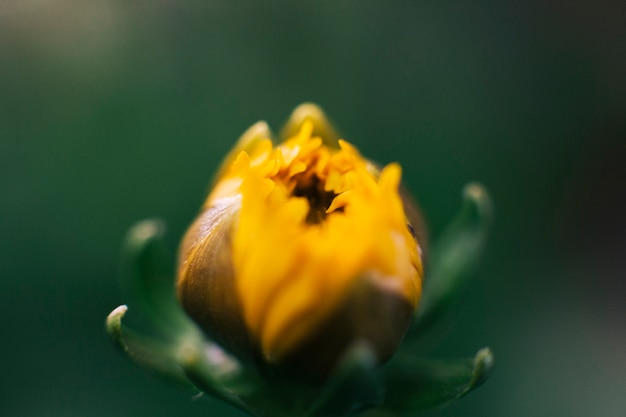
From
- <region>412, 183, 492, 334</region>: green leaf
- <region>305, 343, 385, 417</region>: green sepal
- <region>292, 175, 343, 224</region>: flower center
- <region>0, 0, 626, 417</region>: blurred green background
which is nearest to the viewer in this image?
<region>305, 343, 385, 417</region>: green sepal

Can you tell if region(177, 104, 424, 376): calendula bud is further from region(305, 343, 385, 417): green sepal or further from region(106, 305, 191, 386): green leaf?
region(106, 305, 191, 386): green leaf

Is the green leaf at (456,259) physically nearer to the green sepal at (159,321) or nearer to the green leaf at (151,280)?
the green sepal at (159,321)

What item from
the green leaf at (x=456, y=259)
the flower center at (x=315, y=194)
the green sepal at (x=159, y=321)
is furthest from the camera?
the green leaf at (x=456, y=259)

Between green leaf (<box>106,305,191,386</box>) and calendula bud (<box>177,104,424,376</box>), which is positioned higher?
calendula bud (<box>177,104,424,376</box>)

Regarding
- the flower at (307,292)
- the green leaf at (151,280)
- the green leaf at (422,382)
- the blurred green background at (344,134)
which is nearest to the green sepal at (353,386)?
the flower at (307,292)

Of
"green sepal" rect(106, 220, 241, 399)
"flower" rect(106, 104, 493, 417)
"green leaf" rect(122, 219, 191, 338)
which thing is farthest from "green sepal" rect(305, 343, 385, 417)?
"green leaf" rect(122, 219, 191, 338)

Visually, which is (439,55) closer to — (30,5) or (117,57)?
(117,57)

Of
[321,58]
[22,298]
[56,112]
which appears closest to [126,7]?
[56,112]
